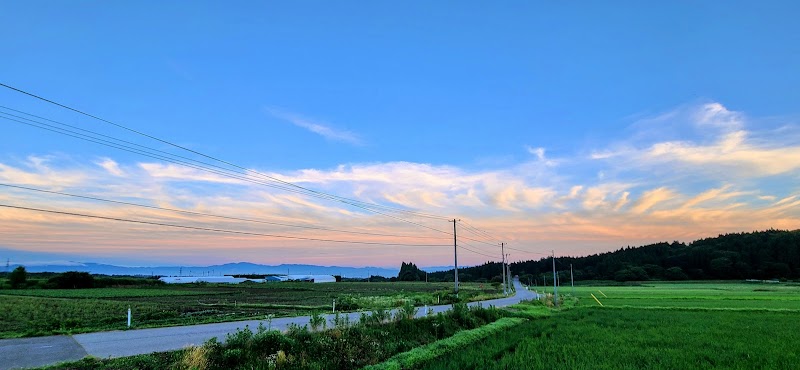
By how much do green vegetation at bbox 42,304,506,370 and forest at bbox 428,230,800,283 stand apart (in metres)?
121

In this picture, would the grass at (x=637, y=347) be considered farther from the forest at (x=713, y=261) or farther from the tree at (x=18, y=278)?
the forest at (x=713, y=261)

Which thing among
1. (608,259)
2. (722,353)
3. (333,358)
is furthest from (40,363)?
(608,259)

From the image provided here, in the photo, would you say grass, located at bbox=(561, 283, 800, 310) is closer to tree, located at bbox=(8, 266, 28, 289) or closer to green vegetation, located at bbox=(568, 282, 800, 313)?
green vegetation, located at bbox=(568, 282, 800, 313)

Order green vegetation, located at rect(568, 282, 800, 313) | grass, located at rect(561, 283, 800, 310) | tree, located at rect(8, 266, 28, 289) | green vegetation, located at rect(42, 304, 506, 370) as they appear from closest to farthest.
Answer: green vegetation, located at rect(42, 304, 506, 370), green vegetation, located at rect(568, 282, 800, 313), grass, located at rect(561, 283, 800, 310), tree, located at rect(8, 266, 28, 289)

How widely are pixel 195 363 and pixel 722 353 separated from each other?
60.2ft

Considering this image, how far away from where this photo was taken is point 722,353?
57.7 feet

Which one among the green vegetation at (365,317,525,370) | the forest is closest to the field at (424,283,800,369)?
the green vegetation at (365,317,525,370)

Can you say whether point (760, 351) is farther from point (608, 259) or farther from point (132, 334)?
point (608, 259)

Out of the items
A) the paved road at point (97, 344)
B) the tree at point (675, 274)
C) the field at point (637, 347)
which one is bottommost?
the tree at point (675, 274)

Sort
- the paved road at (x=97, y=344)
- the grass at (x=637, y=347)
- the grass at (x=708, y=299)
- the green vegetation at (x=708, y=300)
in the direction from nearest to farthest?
the paved road at (x=97, y=344) → the grass at (x=637, y=347) → the green vegetation at (x=708, y=300) → the grass at (x=708, y=299)

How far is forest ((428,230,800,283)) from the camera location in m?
136

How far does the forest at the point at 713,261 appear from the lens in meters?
136

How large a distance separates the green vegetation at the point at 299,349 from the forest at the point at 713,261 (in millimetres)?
120992

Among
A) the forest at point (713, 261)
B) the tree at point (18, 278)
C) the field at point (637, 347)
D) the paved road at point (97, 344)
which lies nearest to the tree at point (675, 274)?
the forest at point (713, 261)
